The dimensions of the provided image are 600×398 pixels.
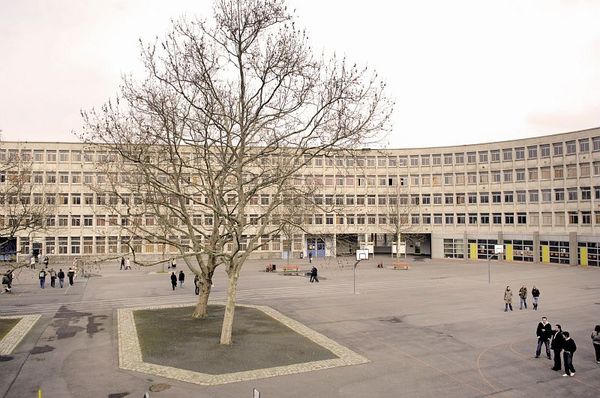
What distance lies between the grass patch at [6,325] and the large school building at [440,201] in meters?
29.3

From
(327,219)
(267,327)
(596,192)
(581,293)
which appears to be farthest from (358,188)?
(267,327)

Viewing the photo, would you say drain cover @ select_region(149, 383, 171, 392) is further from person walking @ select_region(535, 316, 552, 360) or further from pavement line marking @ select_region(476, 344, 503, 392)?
person walking @ select_region(535, 316, 552, 360)

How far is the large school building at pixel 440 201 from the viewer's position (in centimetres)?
5881

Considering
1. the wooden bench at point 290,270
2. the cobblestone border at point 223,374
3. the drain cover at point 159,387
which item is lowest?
the drain cover at point 159,387

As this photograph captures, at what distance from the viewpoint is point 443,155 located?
7225cm

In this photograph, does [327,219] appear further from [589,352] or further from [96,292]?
[589,352]

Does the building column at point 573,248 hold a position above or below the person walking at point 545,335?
above

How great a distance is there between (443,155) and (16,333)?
204ft

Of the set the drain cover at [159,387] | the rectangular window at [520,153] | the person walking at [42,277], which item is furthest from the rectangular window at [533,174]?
the drain cover at [159,387]

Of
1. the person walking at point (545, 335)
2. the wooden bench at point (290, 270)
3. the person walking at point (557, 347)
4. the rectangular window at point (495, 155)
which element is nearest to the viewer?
the person walking at point (557, 347)

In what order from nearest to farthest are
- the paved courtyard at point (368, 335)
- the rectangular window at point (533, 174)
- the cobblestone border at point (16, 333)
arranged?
1. the paved courtyard at point (368, 335)
2. the cobblestone border at point (16, 333)
3. the rectangular window at point (533, 174)

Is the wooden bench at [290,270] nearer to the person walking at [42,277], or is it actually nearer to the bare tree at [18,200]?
the person walking at [42,277]

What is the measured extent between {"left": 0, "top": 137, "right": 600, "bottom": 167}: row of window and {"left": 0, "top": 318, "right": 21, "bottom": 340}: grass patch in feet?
102

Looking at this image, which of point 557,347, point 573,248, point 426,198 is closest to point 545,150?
point 573,248
